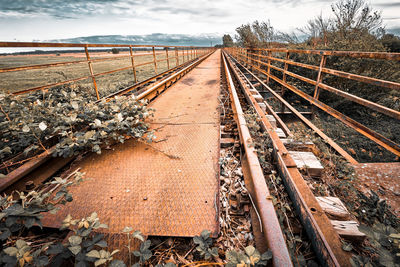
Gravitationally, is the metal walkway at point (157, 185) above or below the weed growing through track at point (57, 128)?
below

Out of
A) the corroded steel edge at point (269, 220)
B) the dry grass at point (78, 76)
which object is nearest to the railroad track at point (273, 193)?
the corroded steel edge at point (269, 220)

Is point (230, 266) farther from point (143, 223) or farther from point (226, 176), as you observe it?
point (226, 176)

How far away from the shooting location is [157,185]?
180 centimetres

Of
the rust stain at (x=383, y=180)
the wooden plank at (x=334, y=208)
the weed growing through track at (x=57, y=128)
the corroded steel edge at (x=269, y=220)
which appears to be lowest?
the rust stain at (x=383, y=180)

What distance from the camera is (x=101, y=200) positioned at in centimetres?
164

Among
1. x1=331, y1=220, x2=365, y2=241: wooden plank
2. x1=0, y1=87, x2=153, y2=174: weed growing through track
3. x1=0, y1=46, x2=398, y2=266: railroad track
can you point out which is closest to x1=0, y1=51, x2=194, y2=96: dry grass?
x1=0, y1=87, x2=153, y2=174: weed growing through track

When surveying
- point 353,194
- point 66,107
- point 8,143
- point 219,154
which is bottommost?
point 353,194

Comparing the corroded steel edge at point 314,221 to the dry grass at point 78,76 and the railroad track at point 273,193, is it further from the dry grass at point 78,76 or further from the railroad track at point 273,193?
the dry grass at point 78,76

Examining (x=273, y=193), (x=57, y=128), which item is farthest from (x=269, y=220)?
(x=57, y=128)

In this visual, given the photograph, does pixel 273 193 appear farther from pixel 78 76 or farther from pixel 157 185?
pixel 78 76

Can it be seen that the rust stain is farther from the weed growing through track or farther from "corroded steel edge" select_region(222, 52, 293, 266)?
the weed growing through track

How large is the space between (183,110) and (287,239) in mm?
2959

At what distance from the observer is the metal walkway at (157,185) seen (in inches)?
56.4

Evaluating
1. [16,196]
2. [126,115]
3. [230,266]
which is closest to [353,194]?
[230,266]
